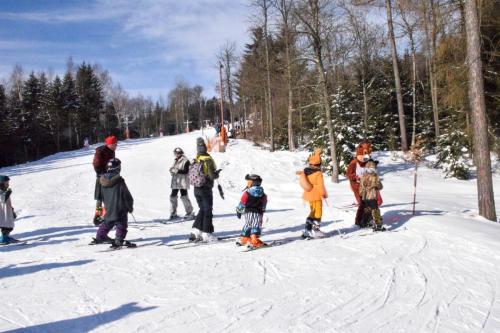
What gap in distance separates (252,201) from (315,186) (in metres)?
1.50

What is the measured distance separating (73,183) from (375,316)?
1712 centimetres

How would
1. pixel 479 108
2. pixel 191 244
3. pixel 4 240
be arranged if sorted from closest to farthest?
1. pixel 191 244
2. pixel 4 240
3. pixel 479 108

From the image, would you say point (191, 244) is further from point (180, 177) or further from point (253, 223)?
point (180, 177)

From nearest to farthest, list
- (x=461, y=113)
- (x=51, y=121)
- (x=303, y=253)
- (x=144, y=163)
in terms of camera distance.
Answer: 1. (x=303, y=253)
2. (x=461, y=113)
3. (x=144, y=163)
4. (x=51, y=121)

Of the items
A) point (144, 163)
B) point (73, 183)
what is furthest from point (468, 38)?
point (144, 163)

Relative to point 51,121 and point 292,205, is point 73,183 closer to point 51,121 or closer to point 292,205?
point 292,205

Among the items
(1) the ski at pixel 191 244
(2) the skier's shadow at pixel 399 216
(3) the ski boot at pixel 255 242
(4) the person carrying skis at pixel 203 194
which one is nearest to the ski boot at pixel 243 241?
(3) the ski boot at pixel 255 242

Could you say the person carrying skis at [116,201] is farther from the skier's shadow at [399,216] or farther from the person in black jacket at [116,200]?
the skier's shadow at [399,216]

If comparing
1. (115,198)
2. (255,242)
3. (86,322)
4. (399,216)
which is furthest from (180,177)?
(86,322)

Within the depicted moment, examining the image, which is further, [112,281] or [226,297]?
[112,281]

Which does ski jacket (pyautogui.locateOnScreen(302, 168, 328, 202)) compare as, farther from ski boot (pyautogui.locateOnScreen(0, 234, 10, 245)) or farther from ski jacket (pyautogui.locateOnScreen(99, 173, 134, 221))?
ski boot (pyautogui.locateOnScreen(0, 234, 10, 245))

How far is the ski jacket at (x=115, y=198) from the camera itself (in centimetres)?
756

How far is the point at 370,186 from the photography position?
8930 millimetres

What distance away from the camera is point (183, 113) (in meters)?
92.4
